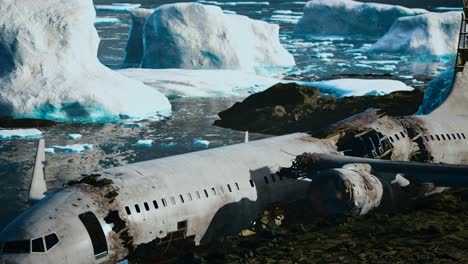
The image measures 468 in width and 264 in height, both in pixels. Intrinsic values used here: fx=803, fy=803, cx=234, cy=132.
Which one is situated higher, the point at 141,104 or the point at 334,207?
the point at 334,207

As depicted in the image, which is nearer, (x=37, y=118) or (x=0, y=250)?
(x=0, y=250)

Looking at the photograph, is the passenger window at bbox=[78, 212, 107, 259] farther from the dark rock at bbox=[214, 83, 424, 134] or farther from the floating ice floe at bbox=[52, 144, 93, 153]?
the dark rock at bbox=[214, 83, 424, 134]

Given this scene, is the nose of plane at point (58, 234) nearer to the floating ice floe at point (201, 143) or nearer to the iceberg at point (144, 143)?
the floating ice floe at point (201, 143)

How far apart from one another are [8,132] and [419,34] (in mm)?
65614

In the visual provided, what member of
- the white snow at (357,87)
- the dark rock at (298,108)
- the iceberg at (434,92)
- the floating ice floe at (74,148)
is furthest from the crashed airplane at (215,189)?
the white snow at (357,87)

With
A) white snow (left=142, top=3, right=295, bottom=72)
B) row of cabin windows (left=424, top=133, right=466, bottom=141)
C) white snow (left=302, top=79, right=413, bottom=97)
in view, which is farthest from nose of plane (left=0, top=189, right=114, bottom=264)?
white snow (left=142, top=3, right=295, bottom=72)

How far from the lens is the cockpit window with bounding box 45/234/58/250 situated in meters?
28.3

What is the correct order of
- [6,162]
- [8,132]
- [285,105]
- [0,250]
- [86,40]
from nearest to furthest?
1. [0,250]
2. [6,162]
3. [8,132]
4. [86,40]
5. [285,105]

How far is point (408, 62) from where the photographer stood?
119688 mm

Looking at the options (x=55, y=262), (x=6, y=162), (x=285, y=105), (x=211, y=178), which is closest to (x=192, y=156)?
(x=211, y=178)

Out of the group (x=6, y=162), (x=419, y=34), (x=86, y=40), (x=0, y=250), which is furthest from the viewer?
(x=419, y=34)

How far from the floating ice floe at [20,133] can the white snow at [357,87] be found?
3574 cm

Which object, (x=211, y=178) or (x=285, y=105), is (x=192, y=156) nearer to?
(x=211, y=178)

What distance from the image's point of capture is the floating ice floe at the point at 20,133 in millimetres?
70188
